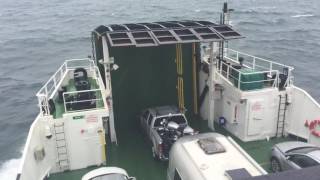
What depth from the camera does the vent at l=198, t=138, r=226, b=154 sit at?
1043 centimetres

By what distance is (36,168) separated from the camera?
12891mm

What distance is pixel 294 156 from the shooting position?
12.6 meters

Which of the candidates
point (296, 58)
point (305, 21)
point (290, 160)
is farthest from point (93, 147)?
point (305, 21)

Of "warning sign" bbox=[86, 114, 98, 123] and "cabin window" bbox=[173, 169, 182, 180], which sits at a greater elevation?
"warning sign" bbox=[86, 114, 98, 123]

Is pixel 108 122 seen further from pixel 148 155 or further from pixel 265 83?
pixel 265 83

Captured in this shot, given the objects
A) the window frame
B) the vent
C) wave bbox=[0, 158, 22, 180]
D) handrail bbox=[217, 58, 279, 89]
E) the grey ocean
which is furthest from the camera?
the grey ocean

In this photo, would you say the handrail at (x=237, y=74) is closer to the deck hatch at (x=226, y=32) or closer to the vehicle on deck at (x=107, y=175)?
the deck hatch at (x=226, y=32)

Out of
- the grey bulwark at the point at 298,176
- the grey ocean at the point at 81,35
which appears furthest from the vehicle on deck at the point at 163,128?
the grey ocean at the point at 81,35

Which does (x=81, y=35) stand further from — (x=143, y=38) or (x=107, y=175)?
(x=107, y=175)

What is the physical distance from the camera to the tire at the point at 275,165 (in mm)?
13241

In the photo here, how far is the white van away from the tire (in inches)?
125

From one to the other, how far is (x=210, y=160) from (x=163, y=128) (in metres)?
4.36

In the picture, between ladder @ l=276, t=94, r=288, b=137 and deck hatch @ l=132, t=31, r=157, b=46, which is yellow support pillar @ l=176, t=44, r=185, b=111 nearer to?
deck hatch @ l=132, t=31, r=157, b=46

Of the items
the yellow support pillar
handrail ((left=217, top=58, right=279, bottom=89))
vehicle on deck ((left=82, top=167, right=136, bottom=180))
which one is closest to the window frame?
handrail ((left=217, top=58, right=279, bottom=89))
